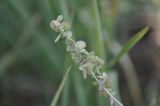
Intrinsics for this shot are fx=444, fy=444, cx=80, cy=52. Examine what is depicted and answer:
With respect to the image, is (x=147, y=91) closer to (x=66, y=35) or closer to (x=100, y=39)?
(x=100, y=39)

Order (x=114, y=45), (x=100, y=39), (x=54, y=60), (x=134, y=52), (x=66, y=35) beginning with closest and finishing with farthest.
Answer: (x=66, y=35), (x=100, y=39), (x=54, y=60), (x=114, y=45), (x=134, y=52)

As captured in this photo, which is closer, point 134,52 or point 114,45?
point 114,45

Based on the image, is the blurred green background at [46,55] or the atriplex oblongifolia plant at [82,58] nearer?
the atriplex oblongifolia plant at [82,58]

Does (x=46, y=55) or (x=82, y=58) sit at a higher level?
(x=46, y=55)

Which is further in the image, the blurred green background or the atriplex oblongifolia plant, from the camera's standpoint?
the blurred green background

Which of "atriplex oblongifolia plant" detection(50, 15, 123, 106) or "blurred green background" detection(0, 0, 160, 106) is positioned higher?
"blurred green background" detection(0, 0, 160, 106)

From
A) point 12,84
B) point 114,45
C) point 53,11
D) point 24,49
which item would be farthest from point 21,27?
point 53,11

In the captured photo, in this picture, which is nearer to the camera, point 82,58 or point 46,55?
point 82,58

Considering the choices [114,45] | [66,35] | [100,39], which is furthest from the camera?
[114,45]

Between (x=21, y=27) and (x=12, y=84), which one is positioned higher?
(x=21, y=27)

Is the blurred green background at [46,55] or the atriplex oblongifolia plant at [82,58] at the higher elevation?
the blurred green background at [46,55]

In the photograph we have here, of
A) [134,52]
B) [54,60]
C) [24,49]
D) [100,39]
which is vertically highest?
[134,52]
